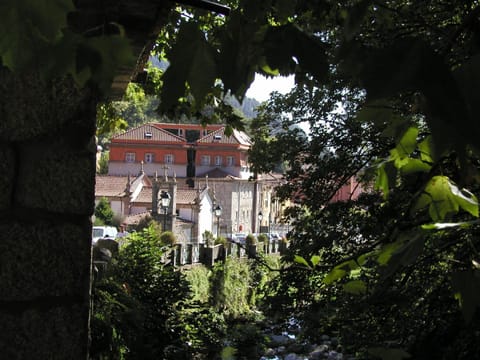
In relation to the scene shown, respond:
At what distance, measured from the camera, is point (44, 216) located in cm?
157

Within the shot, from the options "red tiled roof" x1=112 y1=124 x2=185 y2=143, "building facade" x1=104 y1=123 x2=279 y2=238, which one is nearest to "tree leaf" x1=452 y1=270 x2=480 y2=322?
"building facade" x1=104 y1=123 x2=279 y2=238

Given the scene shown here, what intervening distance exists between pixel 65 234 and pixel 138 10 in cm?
67

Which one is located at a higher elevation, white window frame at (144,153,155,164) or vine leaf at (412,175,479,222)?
white window frame at (144,153,155,164)

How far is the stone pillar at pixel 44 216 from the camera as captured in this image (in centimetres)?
154

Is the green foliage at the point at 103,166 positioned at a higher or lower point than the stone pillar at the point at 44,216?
higher

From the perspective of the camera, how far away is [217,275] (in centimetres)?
1797

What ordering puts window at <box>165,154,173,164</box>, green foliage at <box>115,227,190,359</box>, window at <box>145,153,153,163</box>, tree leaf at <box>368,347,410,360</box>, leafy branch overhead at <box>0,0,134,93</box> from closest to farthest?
leafy branch overhead at <box>0,0,134,93</box> < tree leaf at <box>368,347,410,360</box> < green foliage at <box>115,227,190,359</box> < window at <box>145,153,153,163</box> < window at <box>165,154,173,164</box>

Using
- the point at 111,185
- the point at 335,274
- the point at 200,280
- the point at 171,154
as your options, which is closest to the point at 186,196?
the point at 111,185

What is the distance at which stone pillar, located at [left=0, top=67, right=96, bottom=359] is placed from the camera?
5.06 ft

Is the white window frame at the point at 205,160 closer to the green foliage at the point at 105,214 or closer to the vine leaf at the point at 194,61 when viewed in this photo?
the green foliage at the point at 105,214

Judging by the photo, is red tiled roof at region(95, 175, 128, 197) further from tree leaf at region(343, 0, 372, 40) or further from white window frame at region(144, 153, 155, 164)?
tree leaf at region(343, 0, 372, 40)

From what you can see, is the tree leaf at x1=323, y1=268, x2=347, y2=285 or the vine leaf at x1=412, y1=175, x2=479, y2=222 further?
the tree leaf at x1=323, y1=268, x2=347, y2=285

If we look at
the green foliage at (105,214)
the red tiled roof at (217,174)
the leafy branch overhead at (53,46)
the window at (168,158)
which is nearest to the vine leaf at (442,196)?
the leafy branch overhead at (53,46)

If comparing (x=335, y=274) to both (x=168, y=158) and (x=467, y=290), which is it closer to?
(x=467, y=290)
